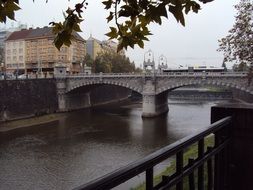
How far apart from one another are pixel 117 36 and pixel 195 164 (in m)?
1.10

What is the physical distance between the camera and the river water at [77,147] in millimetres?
15891

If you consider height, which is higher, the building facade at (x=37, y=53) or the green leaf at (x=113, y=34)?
the building facade at (x=37, y=53)

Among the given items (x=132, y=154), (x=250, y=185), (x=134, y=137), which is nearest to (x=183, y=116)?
(x=134, y=137)

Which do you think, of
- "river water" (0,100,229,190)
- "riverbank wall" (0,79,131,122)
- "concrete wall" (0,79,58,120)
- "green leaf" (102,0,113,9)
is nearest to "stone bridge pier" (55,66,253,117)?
"riverbank wall" (0,79,131,122)

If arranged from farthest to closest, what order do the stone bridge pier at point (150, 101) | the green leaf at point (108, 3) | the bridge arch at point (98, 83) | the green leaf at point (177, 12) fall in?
the bridge arch at point (98, 83) → the stone bridge pier at point (150, 101) → the green leaf at point (108, 3) → the green leaf at point (177, 12)

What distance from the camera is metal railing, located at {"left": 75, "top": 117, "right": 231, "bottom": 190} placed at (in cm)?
176

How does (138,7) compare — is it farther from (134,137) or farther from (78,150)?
(134,137)

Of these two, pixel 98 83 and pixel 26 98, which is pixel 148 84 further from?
pixel 26 98

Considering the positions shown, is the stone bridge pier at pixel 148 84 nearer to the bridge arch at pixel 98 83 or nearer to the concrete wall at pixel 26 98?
the bridge arch at pixel 98 83

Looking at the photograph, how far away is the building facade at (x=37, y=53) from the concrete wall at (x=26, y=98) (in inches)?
713

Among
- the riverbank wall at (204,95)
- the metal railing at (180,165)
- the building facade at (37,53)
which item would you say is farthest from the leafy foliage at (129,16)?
the riverbank wall at (204,95)

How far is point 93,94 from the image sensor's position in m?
51.6

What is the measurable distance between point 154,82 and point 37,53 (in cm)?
3003

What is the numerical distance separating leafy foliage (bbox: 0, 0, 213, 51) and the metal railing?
2.43 ft
